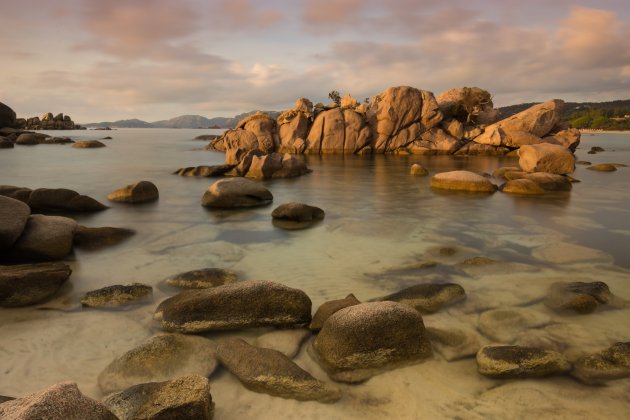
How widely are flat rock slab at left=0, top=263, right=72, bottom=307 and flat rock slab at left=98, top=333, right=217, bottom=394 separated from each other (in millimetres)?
2819

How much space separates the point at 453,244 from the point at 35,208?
44.4ft

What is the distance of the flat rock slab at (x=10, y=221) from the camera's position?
8.71 meters

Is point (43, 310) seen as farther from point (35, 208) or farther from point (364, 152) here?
point (364, 152)

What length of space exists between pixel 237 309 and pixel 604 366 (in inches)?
185

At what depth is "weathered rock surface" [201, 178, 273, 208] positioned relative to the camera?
15891 millimetres

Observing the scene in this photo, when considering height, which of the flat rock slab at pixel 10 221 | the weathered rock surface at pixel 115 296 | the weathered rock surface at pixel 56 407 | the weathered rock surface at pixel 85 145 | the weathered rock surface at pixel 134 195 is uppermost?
the weathered rock surface at pixel 85 145

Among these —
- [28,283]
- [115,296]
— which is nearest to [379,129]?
[115,296]

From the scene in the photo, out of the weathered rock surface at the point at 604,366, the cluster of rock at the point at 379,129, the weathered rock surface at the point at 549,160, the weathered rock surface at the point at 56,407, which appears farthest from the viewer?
the cluster of rock at the point at 379,129

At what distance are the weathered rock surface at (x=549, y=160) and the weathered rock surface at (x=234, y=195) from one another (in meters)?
16.1

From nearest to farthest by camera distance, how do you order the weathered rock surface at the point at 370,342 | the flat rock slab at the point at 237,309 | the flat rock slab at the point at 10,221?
1. the weathered rock surface at the point at 370,342
2. the flat rock slab at the point at 237,309
3. the flat rock slab at the point at 10,221

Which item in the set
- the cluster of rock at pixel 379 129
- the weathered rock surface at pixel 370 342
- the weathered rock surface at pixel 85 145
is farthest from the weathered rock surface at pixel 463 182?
the weathered rock surface at pixel 85 145

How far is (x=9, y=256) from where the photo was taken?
8977 mm

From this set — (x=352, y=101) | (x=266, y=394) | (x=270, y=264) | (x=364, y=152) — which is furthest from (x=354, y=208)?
(x=352, y=101)

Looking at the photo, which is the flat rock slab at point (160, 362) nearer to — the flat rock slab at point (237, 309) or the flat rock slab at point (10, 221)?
the flat rock slab at point (237, 309)
